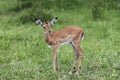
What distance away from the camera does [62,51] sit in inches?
384

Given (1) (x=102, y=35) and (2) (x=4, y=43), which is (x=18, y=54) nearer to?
(2) (x=4, y=43)

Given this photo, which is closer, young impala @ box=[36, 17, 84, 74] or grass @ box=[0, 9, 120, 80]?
grass @ box=[0, 9, 120, 80]

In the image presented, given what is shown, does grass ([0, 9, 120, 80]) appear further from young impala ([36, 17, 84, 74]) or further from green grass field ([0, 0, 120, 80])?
young impala ([36, 17, 84, 74])

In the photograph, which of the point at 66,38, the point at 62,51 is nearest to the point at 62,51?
the point at 62,51

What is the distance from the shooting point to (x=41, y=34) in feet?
39.0

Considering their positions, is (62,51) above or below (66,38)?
below

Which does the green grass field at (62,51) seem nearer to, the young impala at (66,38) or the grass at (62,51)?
the grass at (62,51)

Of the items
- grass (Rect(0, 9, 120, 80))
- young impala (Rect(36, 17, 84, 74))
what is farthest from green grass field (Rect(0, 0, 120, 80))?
young impala (Rect(36, 17, 84, 74))

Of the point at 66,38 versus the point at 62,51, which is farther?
the point at 62,51

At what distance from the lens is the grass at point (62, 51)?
7597 mm

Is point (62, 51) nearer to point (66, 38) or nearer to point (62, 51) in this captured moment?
point (62, 51)

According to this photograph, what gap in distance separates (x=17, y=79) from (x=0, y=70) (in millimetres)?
686

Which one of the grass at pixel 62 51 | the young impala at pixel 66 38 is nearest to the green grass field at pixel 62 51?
the grass at pixel 62 51

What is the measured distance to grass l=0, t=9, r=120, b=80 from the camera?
760 centimetres
